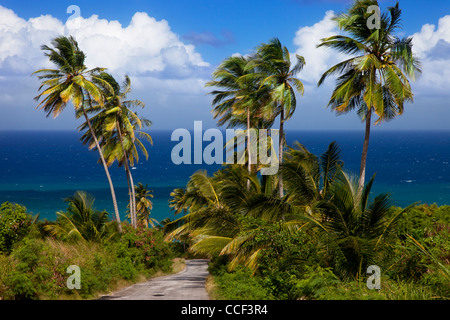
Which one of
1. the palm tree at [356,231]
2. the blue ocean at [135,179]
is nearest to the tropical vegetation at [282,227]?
the palm tree at [356,231]

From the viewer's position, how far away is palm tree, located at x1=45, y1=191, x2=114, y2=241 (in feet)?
71.3

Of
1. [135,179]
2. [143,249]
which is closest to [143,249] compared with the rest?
[143,249]

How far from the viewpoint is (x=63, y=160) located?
7087 inches

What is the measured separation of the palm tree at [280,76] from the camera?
2020 centimetres

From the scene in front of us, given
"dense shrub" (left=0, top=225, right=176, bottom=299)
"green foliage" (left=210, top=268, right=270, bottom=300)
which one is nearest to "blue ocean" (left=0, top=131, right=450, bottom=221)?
"dense shrub" (left=0, top=225, right=176, bottom=299)

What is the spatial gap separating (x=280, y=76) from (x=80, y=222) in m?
13.0

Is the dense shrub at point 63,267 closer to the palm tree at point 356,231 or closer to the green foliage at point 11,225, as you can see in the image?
the green foliage at point 11,225

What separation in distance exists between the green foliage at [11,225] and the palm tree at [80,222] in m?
3.16

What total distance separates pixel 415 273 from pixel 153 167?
498 feet

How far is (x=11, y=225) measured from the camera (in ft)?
57.6

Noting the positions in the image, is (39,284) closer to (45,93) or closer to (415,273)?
(415,273)

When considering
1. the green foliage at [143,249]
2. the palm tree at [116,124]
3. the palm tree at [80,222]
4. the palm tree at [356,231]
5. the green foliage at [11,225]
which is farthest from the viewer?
the palm tree at [116,124]

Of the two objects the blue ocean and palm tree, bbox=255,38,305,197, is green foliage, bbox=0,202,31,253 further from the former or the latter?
the blue ocean

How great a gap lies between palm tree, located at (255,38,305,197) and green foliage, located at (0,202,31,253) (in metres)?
11.9
